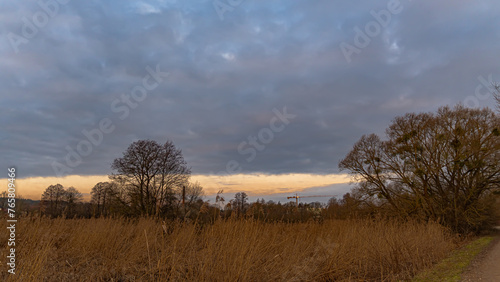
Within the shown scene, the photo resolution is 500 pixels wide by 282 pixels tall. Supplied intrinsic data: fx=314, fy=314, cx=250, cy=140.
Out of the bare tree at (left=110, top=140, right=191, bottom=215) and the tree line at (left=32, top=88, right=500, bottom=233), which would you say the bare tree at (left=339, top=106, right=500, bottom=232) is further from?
the bare tree at (left=110, top=140, right=191, bottom=215)

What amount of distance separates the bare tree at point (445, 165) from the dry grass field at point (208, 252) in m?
16.5

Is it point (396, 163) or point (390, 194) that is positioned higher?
point (396, 163)

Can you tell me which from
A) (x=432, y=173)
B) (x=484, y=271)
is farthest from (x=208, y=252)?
(x=432, y=173)

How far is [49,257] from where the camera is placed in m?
6.25

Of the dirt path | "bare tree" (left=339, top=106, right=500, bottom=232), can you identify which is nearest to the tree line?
"bare tree" (left=339, top=106, right=500, bottom=232)

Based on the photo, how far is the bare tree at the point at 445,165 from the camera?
25.0m

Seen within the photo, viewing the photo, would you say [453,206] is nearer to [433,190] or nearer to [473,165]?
[433,190]

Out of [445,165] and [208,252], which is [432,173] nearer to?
[445,165]

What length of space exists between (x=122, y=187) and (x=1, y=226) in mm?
24097

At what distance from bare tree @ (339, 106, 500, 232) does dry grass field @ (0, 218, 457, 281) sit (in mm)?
16531

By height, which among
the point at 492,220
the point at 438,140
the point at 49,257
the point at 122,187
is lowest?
the point at 492,220

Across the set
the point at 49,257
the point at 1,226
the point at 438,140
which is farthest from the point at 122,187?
the point at 438,140

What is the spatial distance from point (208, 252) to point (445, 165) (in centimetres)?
2660

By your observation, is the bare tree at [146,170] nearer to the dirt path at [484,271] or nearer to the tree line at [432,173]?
the tree line at [432,173]
